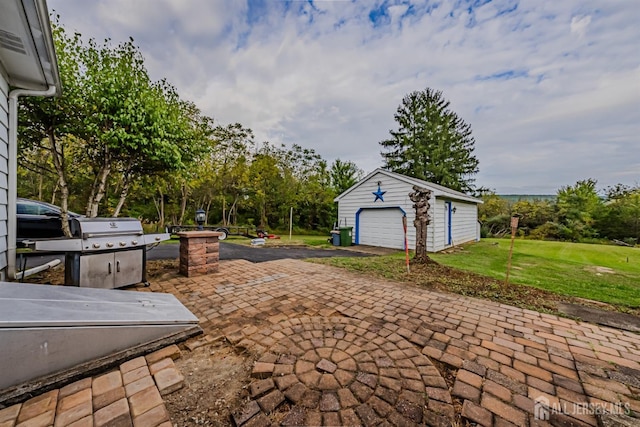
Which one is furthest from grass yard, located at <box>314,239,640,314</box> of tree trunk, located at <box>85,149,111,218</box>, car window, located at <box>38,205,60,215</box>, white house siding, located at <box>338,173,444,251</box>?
car window, located at <box>38,205,60,215</box>

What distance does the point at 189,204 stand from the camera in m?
16.3

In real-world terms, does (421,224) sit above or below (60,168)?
below

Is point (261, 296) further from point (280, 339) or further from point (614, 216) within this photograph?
point (614, 216)

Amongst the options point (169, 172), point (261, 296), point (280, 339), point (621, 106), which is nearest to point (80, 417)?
point (280, 339)

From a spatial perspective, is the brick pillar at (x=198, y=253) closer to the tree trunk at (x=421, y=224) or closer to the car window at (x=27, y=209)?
the tree trunk at (x=421, y=224)

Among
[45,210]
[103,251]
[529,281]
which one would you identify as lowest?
[529,281]

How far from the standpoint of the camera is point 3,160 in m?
3.01

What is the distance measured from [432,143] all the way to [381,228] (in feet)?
54.0

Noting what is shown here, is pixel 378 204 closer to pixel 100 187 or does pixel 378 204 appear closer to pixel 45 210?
pixel 100 187

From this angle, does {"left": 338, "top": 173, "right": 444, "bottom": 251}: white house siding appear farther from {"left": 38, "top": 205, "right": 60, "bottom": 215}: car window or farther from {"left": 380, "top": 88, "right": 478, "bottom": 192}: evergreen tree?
{"left": 380, "top": 88, "right": 478, "bottom": 192}: evergreen tree

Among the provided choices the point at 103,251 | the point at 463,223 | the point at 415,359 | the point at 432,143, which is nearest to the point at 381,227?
the point at 463,223

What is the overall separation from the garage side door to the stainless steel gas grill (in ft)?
27.1

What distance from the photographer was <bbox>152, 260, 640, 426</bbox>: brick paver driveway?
1495 mm

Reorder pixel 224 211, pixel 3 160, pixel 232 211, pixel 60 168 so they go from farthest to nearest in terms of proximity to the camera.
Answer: pixel 232 211 < pixel 224 211 < pixel 60 168 < pixel 3 160
